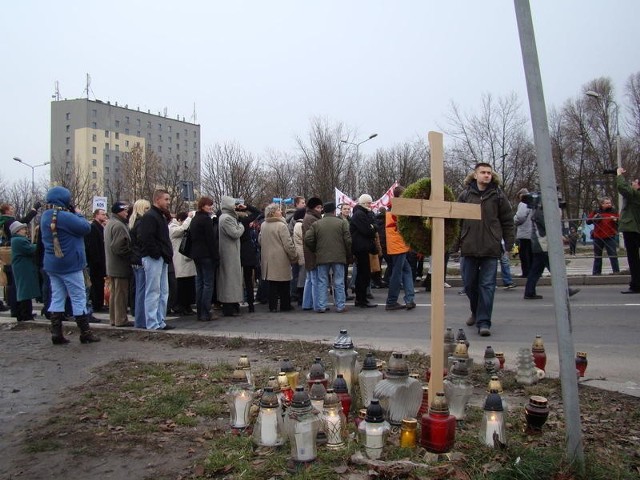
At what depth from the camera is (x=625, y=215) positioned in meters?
11.1

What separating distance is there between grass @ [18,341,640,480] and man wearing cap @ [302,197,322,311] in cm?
460

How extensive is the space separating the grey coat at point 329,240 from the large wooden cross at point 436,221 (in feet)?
19.7

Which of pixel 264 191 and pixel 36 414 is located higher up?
pixel 264 191

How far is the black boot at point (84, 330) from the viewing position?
7.60m

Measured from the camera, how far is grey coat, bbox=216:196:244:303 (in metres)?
9.98

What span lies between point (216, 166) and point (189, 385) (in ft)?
108

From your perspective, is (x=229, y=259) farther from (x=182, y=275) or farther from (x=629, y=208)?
(x=629, y=208)

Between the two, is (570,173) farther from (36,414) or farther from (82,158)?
(82,158)

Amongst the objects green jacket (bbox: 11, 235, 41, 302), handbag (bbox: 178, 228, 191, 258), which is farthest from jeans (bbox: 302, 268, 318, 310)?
green jacket (bbox: 11, 235, 41, 302)

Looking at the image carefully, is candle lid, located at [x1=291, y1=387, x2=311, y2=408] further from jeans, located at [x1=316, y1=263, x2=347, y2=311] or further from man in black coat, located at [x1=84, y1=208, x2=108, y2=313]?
man in black coat, located at [x1=84, y1=208, x2=108, y2=313]

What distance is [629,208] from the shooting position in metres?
10.9

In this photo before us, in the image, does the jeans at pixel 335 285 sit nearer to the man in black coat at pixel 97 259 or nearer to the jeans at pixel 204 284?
the jeans at pixel 204 284

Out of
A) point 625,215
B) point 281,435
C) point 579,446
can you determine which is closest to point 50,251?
point 281,435

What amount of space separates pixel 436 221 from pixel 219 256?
638 cm
